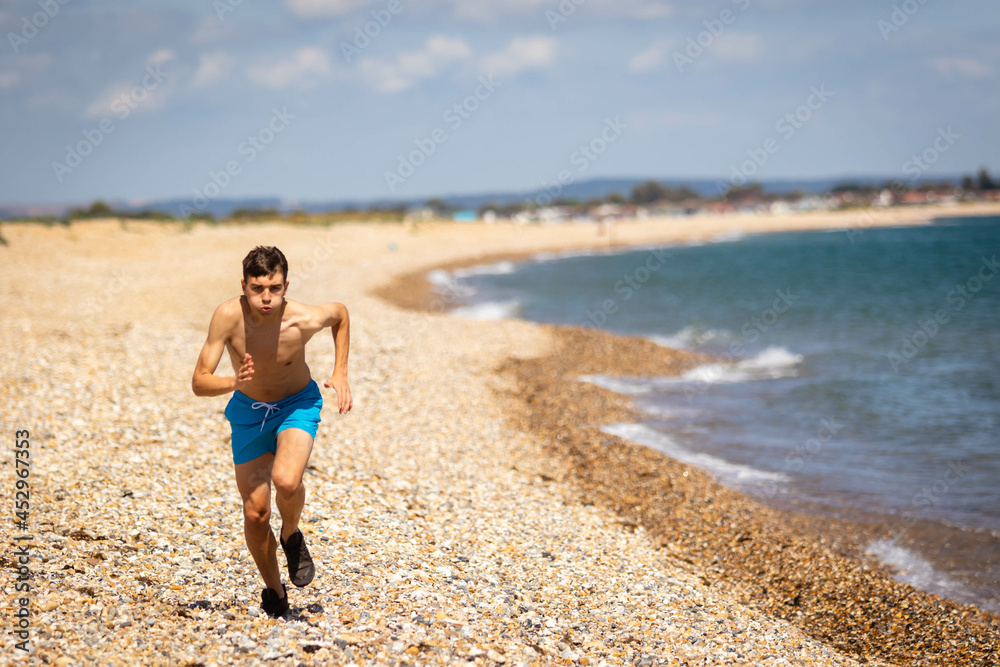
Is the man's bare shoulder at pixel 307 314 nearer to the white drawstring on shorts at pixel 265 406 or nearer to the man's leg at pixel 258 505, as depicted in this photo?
the white drawstring on shorts at pixel 265 406

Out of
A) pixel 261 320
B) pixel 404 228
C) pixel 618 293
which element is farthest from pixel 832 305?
pixel 404 228

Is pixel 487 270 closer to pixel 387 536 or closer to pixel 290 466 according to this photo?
pixel 387 536

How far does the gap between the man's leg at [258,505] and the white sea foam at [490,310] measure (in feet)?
70.6

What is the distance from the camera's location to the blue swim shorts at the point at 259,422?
5.21 m

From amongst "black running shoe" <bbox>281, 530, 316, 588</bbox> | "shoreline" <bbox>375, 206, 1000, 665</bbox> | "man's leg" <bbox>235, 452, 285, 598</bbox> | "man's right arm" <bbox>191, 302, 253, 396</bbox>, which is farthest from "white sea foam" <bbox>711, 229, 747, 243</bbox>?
"man's right arm" <bbox>191, 302, 253, 396</bbox>

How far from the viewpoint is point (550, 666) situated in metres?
5.40

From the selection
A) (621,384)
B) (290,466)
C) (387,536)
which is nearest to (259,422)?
(290,466)

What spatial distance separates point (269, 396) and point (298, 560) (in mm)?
1253

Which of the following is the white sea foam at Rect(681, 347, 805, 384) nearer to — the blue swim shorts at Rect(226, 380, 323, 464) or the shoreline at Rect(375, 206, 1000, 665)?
the shoreline at Rect(375, 206, 1000, 665)

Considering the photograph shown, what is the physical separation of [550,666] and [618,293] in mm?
32342

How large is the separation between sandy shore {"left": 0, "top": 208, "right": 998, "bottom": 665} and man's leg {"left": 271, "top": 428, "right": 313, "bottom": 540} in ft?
3.02

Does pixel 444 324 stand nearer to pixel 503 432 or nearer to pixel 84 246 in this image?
pixel 503 432

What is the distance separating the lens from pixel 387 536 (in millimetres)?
7410

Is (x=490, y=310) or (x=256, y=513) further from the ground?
(x=256, y=513)
